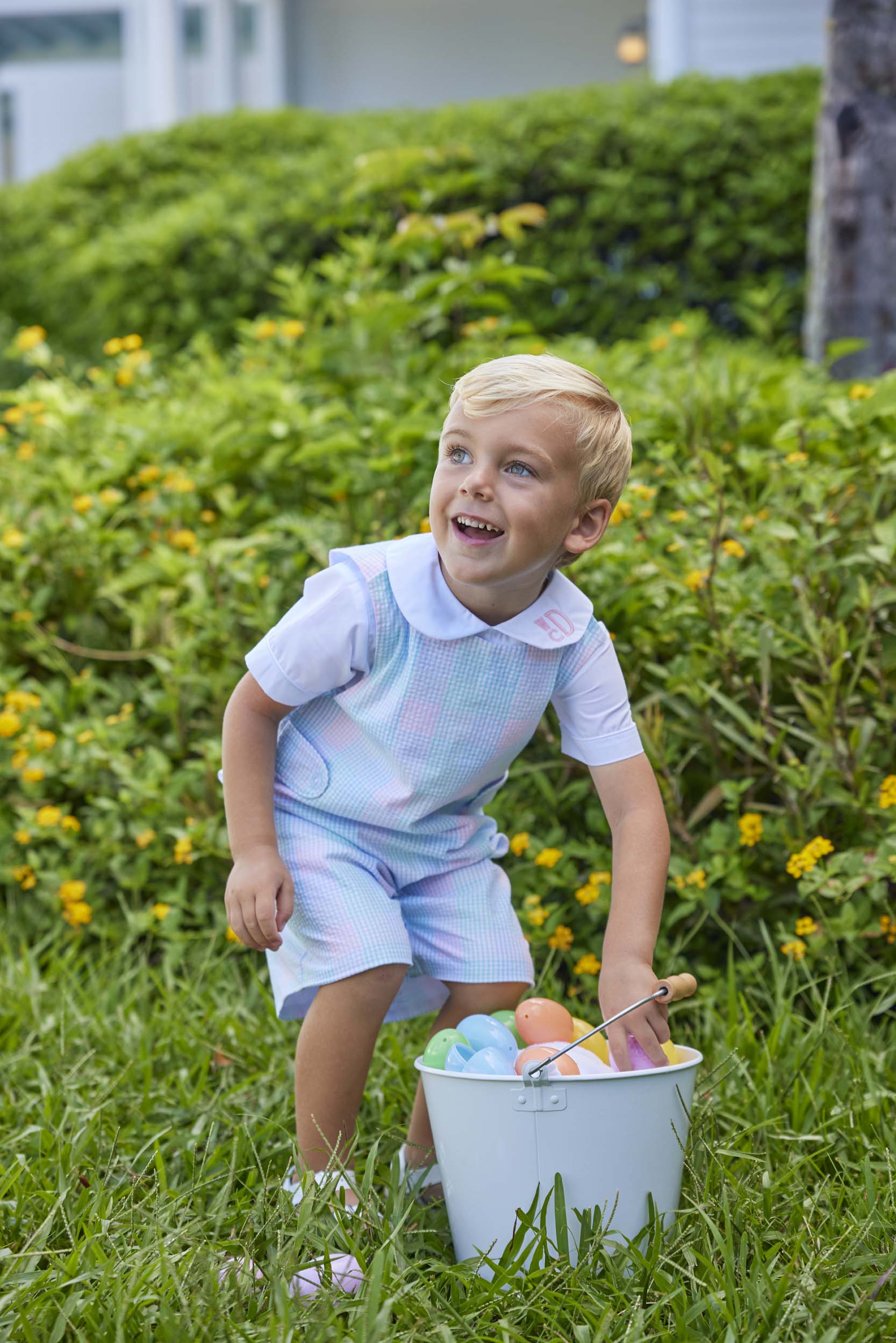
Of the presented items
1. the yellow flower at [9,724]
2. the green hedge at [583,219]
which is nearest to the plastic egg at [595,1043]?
the yellow flower at [9,724]

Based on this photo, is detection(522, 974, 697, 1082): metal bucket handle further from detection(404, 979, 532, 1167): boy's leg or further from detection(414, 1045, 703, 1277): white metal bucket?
detection(404, 979, 532, 1167): boy's leg

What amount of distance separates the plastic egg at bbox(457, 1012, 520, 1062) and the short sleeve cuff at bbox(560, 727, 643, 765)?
1.21ft

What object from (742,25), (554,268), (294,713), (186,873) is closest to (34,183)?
(554,268)

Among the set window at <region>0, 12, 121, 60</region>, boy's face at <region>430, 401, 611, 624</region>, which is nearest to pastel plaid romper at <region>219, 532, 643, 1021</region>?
boy's face at <region>430, 401, 611, 624</region>

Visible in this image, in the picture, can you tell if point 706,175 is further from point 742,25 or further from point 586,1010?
point 586,1010

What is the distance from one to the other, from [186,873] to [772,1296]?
152cm

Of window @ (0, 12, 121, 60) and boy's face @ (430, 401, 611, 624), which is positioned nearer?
boy's face @ (430, 401, 611, 624)

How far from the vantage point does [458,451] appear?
1.61 meters

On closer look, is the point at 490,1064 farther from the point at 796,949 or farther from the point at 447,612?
the point at 796,949

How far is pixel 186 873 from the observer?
2594 millimetres

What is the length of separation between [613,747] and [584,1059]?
16.3 inches

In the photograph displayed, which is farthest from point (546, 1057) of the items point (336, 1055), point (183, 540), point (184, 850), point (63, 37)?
point (63, 37)

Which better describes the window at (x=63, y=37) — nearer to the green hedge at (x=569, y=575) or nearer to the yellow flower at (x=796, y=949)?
the green hedge at (x=569, y=575)

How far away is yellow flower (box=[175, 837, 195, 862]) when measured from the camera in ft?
8.07
